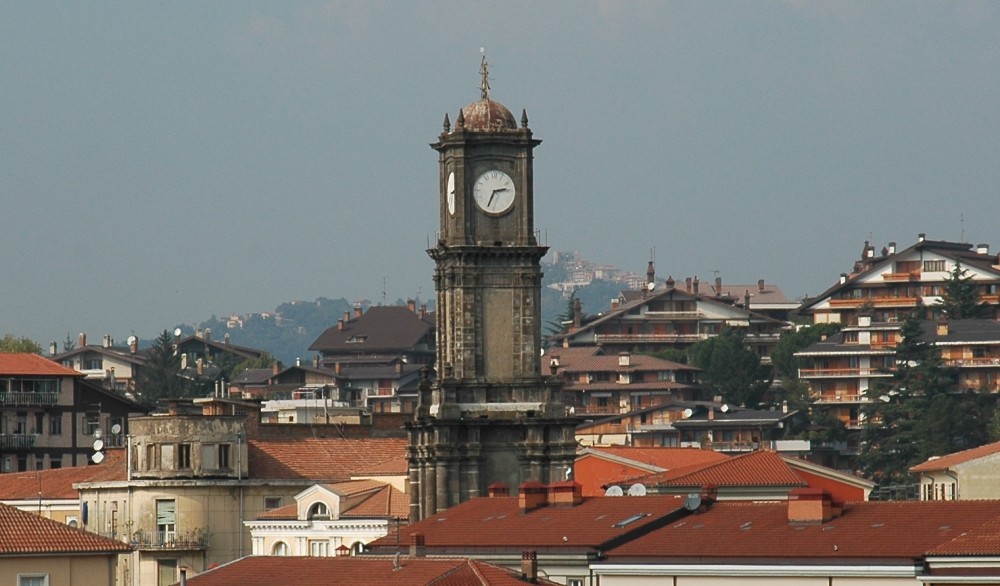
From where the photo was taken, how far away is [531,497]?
8175 cm

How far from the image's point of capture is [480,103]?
100250 millimetres

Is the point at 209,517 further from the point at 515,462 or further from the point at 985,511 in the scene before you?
the point at 985,511

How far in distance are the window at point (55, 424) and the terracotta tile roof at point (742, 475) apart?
2274 inches

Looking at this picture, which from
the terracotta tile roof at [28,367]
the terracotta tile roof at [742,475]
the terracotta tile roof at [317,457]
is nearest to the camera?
the terracotta tile roof at [742,475]

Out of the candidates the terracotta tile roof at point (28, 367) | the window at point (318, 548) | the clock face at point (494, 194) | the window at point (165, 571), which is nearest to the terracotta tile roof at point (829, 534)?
the clock face at point (494, 194)

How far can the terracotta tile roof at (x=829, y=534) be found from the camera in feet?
223

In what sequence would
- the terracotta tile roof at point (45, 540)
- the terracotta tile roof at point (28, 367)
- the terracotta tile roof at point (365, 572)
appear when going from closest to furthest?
the terracotta tile roof at point (45, 540) → the terracotta tile roof at point (365, 572) → the terracotta tile roof at point (28, 367)

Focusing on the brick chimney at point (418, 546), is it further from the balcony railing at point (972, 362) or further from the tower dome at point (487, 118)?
the balcony railing at point (972, 362)

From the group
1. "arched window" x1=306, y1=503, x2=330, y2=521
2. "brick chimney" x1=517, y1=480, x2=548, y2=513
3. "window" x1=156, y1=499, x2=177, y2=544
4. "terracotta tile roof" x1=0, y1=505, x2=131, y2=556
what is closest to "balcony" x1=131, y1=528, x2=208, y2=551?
"window" x1=156, y1=499, x2=177, y2=544

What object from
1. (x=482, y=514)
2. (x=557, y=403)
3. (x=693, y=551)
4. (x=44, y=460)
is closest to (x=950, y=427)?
(x=44, y=460)

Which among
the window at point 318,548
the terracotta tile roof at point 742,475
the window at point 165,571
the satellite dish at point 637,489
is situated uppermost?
the terracotta tile roof at point 742,475

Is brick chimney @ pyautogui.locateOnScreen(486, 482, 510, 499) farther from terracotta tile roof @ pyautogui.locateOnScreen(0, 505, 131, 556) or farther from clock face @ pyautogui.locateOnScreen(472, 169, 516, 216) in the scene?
terracotta tile roof @ pyautogui.locateOnScreen(0, 505, 131, 556)

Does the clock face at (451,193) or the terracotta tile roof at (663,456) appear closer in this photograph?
the clock face at (451,193)

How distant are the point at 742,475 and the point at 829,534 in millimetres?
29003
